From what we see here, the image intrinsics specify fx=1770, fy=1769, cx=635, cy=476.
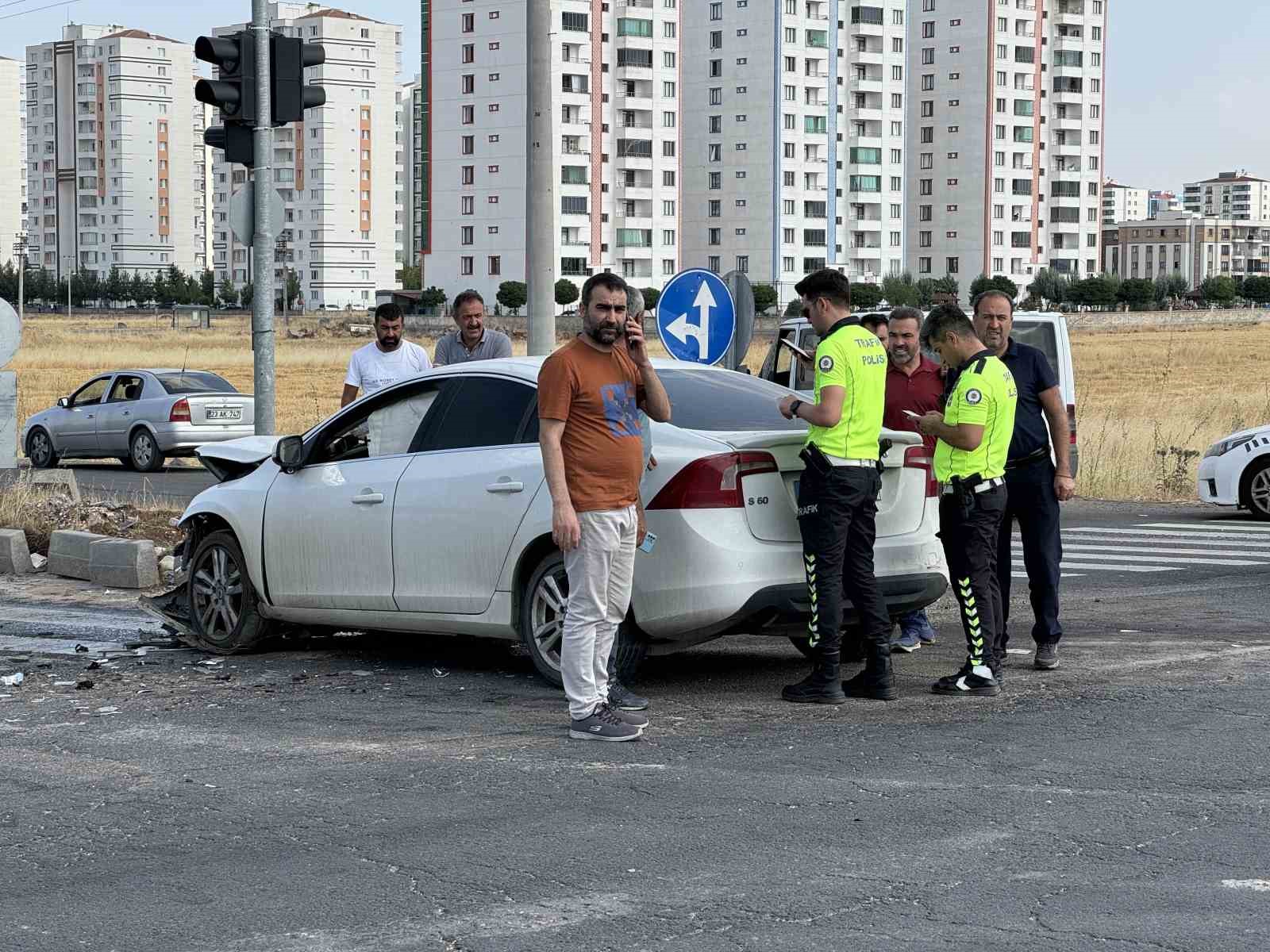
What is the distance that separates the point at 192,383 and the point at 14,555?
568 inches

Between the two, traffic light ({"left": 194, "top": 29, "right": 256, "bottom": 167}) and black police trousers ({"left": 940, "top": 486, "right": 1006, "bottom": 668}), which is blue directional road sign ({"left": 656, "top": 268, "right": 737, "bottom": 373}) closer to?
traffic light ({"left": 194, "top": 29, "right": 256, "bottom": 167})

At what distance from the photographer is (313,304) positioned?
16138cm

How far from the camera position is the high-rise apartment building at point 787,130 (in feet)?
401

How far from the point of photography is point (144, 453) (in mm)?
27203

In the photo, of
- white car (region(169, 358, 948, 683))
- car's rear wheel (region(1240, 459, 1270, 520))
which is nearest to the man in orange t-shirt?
white car (region(169, 358, 948, 683))

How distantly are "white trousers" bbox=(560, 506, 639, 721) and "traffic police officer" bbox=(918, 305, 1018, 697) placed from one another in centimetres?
179

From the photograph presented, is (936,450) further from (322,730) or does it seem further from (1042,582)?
(322,730)

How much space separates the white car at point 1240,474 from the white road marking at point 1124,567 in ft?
14.6

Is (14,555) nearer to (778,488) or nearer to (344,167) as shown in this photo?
(778,488)

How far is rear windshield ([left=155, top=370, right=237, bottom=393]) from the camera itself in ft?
90.3

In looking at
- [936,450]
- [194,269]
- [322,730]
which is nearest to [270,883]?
[322,730]

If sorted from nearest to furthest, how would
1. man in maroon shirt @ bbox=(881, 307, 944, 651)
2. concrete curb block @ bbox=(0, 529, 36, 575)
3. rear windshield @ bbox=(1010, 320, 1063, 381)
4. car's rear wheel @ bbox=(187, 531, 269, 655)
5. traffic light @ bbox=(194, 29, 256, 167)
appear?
Result: 1. man in maroon shirt @ bbox=(881, 307, 944, 651)
2. car's rear wheel @ bbox=(187, 531, 269, 655)
3. traffic light @ bbox=(194, 29, 256, 167)
4. concrete curb block @ bbox=(0, 529, 36, 575)
5. rear windshield @ bbox=(1010, 320, 1063, 381)

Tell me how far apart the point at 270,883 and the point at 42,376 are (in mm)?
51099

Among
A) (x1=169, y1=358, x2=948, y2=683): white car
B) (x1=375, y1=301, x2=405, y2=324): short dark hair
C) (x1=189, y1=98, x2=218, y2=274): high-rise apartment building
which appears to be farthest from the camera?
(x1=189, y1=98, x2=218, y2=274): high-rise apartment building
